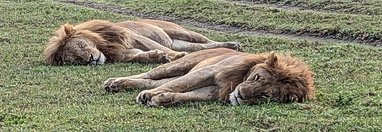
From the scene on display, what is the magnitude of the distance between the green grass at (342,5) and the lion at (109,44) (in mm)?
4647

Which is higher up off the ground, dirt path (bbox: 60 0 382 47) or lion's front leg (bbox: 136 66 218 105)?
lion's front leg (bbox: 136 66 218 105)

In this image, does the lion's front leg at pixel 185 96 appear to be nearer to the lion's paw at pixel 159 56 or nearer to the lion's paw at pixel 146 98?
the lion's paw at pixel 146 98

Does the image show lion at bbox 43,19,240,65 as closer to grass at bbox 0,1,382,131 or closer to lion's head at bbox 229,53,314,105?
grass at bbox 0,1,382,131

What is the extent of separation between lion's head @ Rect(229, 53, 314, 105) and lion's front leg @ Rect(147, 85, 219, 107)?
28 centimetres

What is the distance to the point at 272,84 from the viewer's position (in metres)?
6.11

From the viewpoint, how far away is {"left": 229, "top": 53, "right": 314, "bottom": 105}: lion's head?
609 centimetres

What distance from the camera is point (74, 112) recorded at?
6.19 meters

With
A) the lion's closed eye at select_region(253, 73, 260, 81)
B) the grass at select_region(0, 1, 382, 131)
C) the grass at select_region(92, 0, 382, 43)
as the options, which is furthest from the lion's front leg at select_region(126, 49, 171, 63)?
the grass at select_region(92, 0, 382, 43)

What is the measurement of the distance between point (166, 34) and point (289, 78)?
425cm

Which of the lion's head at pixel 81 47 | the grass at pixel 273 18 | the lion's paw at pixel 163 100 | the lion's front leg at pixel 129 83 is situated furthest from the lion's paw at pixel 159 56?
the grass at pixel 273 18

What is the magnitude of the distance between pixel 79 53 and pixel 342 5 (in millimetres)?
6975

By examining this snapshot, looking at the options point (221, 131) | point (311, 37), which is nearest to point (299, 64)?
point (221, 131)

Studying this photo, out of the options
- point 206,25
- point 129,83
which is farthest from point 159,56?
point 206,25

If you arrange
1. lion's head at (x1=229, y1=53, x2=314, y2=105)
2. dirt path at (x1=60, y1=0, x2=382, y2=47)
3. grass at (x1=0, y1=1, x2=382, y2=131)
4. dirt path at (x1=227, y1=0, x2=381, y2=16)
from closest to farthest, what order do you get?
grass at (x1=0, y1=1, x2=382, y2=131) < lion's head at (x1=229, y1=53, x2=314, y2=105) < dirt path at (x1=60, y1=0, x2=382, y2=47) < dirt path at (x1=227, y1=0, x2=381, y2=16)
